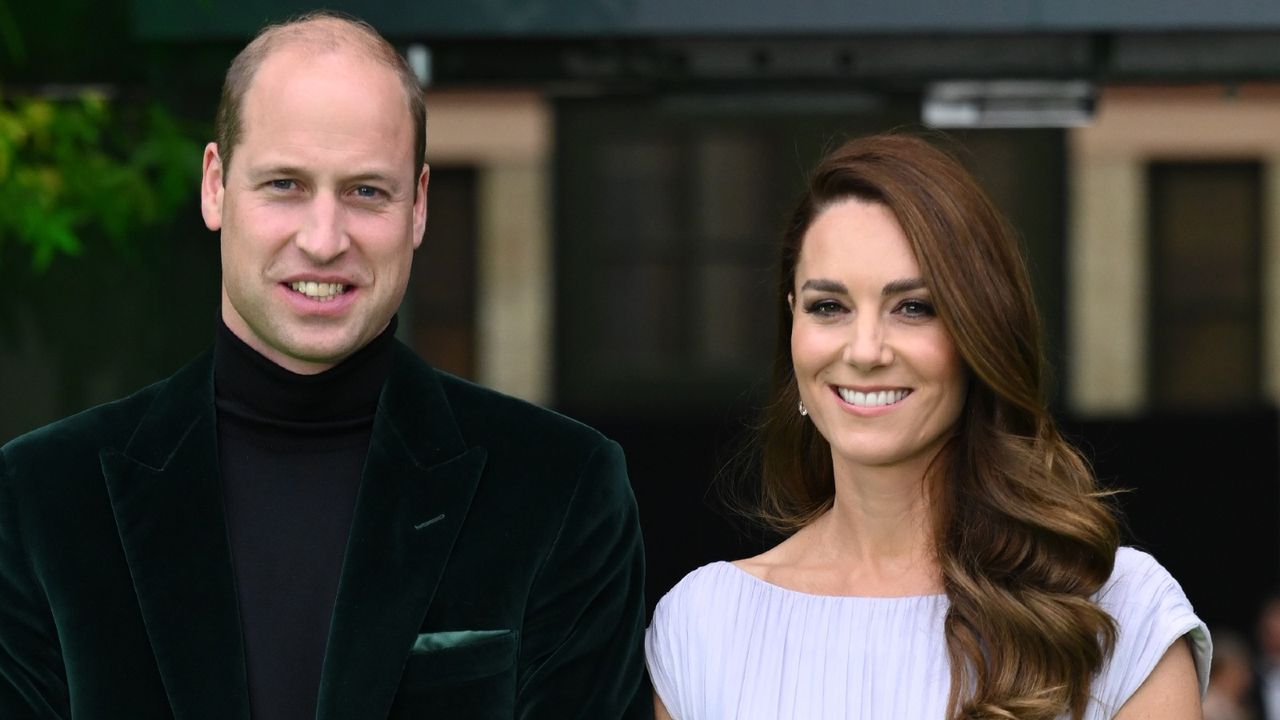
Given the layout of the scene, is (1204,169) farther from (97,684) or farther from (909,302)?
(97,684)

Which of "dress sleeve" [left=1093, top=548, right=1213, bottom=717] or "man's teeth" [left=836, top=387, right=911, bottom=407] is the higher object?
"man's teeth" [left=836, top=387, right=911, bottom=407]

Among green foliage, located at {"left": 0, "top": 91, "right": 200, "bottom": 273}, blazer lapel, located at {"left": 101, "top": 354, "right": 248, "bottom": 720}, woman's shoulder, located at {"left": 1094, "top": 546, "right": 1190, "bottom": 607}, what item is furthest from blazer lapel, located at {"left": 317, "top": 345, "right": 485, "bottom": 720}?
green foliage, located at {"left": 0, "top": 91, "right": 200, "bottom": 273}

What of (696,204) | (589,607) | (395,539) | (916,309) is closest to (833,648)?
(589,607)

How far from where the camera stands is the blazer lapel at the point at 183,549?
9.22 feet

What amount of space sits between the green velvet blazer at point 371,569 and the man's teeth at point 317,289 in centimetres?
24

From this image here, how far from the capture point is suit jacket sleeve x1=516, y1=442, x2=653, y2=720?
298 cm

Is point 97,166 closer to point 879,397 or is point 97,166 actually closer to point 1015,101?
point 1015,101

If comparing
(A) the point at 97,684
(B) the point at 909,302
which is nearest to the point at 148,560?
(A) the point at 97,684

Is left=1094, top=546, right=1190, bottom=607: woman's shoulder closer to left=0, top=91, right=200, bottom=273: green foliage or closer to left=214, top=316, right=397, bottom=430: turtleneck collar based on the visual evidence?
left=214, top=316, right=397, bottom=430: turtleneck collar

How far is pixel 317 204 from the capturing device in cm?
291

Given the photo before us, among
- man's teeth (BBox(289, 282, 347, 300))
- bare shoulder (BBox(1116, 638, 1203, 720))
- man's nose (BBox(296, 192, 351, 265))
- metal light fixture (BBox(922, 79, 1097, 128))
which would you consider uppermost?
metal light fixture (BBox(922, 79, 1097, 128))

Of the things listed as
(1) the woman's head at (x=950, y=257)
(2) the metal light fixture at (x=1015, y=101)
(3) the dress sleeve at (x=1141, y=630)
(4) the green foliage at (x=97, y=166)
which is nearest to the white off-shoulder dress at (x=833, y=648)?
(3) the dress sleeve at (x=1141, y=630)

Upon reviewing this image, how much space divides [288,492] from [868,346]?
3.46ft

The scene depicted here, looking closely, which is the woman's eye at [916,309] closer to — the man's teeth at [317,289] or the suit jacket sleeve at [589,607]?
the suit jacket sleeve at [589,607]
